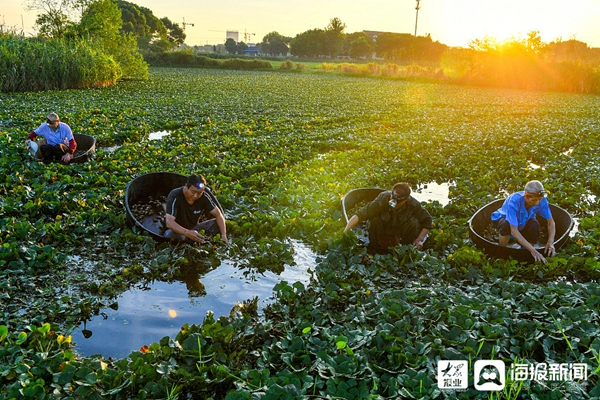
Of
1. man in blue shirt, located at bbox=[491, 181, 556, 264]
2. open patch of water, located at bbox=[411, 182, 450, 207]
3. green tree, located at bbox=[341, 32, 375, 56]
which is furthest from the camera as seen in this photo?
green tree, located at bbox=[341, 32, 375, 56]

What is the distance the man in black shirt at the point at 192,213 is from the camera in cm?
593

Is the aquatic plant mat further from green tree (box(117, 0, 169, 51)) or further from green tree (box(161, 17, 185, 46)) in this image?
green tree (box(161, 17, 185, 46))

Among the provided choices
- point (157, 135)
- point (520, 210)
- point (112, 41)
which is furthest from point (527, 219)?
point (112, 41)

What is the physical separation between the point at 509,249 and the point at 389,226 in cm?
154

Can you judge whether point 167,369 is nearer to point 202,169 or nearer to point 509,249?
point 509,249

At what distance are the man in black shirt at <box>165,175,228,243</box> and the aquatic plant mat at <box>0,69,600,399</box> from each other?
0.71 ft

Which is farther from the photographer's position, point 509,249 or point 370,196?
point 370,196

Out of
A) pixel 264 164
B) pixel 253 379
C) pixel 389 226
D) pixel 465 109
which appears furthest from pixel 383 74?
pixel 253 379

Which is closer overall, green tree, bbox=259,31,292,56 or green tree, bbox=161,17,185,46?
green tree, bbox=161,17,185,46

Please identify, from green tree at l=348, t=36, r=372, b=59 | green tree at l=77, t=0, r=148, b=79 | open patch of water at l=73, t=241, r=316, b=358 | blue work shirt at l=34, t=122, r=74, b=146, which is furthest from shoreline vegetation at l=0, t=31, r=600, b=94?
green tree at l=348, t=36, r=372, b=59

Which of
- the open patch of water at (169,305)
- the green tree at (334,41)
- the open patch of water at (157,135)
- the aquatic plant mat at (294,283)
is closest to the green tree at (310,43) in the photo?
the green tree at (334,41)

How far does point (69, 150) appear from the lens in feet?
31.9

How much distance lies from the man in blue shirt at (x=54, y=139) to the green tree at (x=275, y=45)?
380 ft

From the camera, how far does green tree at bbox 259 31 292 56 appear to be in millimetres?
119062
